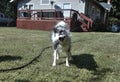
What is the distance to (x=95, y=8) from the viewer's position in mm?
32594

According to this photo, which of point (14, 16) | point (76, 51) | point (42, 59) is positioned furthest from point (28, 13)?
point (42, 59)

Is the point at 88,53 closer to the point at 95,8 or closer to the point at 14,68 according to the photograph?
the point at 14,68

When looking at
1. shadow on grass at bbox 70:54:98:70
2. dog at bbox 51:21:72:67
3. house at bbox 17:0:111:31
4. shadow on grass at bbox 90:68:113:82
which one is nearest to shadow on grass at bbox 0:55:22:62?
dog at bbox 51:21:72:67

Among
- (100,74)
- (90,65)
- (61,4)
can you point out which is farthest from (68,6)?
(100,74)

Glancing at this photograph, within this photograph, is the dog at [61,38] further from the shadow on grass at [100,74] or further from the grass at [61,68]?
the shadow on grass at [100,74]

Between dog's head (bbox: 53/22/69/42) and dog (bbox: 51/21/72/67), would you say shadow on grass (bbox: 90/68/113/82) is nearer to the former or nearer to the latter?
dog (bbox: 51/21/72/67)

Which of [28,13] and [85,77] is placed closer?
[85,77]

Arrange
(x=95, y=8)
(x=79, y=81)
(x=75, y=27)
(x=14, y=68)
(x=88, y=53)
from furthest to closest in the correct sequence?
(x=95, y=8)
(x=75, y=27)
(x=88, y=53)
(x=14, y=68)
(x=79, y=81)

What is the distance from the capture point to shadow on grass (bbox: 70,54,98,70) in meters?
7.79

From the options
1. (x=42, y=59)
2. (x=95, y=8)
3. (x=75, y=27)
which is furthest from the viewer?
(x=95, y=8)

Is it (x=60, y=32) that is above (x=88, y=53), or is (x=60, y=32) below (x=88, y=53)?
above

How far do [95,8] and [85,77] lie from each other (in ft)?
87.4

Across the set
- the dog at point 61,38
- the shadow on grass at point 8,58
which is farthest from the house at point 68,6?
the dog at point 61,38

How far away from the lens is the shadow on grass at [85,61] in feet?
25.6
